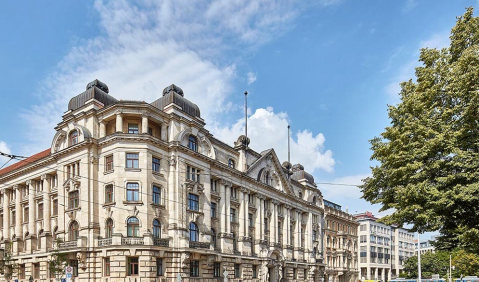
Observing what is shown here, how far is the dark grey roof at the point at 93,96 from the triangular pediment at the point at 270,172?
21.2 metres

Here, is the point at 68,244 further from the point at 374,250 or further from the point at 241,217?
the point at 374,250

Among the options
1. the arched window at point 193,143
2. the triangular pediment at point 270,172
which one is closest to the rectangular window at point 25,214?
the arched window at point 193,143

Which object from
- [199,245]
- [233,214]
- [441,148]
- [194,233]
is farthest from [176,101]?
[441,148]

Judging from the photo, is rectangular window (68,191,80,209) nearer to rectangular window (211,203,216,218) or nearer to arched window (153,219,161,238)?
arched window (153,219,161,238)

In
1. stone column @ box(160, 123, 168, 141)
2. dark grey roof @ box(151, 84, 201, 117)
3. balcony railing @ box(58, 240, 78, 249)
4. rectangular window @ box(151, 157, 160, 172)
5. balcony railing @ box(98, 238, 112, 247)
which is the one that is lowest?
balcony railing @ box(58, 240, 78, 249)

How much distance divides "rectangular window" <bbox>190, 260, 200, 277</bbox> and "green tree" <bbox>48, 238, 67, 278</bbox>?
1240cm

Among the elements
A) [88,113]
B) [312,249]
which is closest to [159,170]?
[88,113]

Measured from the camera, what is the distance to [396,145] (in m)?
20.2

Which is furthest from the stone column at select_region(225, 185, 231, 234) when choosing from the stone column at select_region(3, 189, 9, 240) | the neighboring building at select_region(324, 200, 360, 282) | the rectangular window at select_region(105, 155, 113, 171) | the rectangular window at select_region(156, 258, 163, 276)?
the neighboring building at select_region(324, 200, 360, 282)

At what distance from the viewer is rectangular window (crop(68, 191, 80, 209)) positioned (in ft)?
139

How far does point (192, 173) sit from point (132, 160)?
731cm

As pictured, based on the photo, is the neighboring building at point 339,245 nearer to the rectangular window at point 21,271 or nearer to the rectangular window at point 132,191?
the rectangular window at point 132,191

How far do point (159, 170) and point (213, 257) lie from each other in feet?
37.6

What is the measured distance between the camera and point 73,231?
42.1 meters
